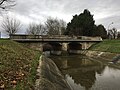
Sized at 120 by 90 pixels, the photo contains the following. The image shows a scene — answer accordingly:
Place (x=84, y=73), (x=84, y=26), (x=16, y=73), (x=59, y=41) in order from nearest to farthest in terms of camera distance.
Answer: (x=16, y=73)
(x=84, y=73)
(x=59, y=41)
(x=84, y=26)

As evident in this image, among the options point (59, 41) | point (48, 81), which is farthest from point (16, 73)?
point (59, 41)

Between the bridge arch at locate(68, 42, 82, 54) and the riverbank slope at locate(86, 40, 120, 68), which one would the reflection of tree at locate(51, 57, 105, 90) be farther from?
the bridge arch at locate(68, 42, 82, 54)

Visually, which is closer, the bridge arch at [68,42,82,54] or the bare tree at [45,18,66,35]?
the bridge arch at [68,42,82,54]

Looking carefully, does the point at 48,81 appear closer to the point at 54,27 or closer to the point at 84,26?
the point at 84,26

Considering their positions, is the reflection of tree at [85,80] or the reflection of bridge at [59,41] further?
the reflection of bridge at [59,41]

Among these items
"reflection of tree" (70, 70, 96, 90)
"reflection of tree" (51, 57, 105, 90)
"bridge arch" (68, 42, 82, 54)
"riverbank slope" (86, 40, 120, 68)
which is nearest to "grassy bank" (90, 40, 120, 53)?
"riverbank slope" (86, 40, 120, 68)

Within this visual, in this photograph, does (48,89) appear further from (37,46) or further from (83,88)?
(37,46)

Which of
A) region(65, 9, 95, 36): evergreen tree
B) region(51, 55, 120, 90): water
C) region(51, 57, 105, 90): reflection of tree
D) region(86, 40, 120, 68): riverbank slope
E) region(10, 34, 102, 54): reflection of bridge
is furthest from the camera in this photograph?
region(65, 9, 95, 36): evergreen tree

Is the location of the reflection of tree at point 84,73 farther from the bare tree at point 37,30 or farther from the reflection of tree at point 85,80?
the bare tree at point 37,30

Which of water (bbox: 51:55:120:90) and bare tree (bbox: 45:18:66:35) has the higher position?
bare tree (bbox: 45:18:66:35)

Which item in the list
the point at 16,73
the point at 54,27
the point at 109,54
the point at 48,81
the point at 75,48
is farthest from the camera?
the point at 54,27

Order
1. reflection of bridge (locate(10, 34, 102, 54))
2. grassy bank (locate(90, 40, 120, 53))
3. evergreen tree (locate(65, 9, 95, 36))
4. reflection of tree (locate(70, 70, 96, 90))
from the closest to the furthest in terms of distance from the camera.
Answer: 1. reflection of tree (locate(70, 70, 96, 90))
2. grassy bank (locate(90, 40, 120, 53))
3. reflection of bridge (locate(10, 34, 102, 54))
4. evergreen tree (locate(65, 9, 95, 36))

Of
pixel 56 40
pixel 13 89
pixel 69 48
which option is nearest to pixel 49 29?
pixel 69 48

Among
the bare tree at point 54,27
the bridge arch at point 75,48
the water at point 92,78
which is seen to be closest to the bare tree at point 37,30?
the bare tree at point 54,27
